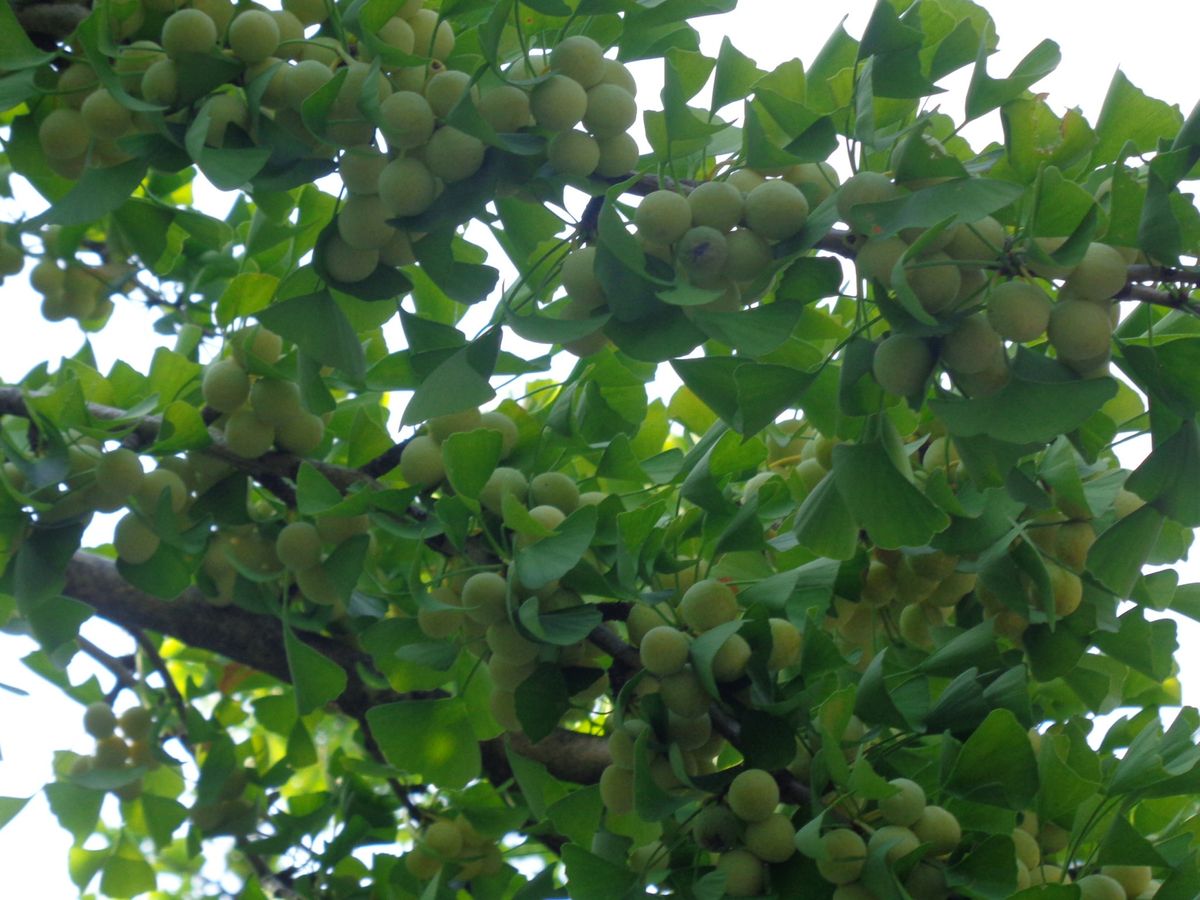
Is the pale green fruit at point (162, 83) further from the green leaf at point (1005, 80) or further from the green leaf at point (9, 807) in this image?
the green leaf at point (9, 807)

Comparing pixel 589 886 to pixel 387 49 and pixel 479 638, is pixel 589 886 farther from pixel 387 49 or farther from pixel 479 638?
pixel 387 49

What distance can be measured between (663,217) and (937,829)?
0.46 metres

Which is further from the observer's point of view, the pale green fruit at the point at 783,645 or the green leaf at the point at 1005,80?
the pale green fruit at the point at 783,645

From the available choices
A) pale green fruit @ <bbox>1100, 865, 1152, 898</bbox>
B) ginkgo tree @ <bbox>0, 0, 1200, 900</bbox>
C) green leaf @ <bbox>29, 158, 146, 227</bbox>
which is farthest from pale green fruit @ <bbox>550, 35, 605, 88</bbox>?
pale green fruit @ <bbox>1100, 865, 1152, 898</bbox>

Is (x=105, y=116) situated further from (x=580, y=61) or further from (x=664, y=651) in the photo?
(x=664, y=651)


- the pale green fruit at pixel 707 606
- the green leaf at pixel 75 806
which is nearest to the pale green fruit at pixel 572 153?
the pale green fruit at pixel 707 606

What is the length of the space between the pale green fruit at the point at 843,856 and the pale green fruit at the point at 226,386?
24.5 inches

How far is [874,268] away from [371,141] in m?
0.37

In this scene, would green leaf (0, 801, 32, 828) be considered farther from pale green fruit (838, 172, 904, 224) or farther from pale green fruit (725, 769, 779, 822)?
pale green fruit (838, 172, 904, 224)

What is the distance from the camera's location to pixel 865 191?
748 mm

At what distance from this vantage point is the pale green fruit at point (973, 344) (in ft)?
2.45

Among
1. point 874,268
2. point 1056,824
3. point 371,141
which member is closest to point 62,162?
point 371,141

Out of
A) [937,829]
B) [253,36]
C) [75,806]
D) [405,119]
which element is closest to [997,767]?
[937,829]

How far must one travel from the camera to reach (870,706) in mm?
907
